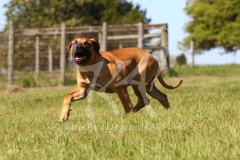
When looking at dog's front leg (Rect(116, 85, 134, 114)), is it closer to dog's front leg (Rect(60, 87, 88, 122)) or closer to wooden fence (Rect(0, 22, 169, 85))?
dog's front leg (Rect(60, 87, 88, 122))

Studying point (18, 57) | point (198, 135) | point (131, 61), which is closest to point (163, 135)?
point (198, 135)

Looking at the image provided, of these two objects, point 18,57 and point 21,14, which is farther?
point 21,14

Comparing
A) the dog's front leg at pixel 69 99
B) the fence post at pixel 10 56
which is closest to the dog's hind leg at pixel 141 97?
the dog's front leg at pixel 69 99

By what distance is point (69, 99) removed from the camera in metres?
7.25

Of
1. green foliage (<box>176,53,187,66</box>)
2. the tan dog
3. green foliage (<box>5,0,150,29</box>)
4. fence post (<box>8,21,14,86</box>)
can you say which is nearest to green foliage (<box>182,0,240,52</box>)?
green foliage (<box>176,53,187,66</box>)

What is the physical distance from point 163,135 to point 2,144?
1.60 m

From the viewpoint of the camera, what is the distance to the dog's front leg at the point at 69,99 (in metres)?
6.96

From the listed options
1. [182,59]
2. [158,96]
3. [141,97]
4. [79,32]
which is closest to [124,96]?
[141,97]

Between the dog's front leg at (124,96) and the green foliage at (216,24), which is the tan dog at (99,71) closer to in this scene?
the dog's front leg at (124,96)

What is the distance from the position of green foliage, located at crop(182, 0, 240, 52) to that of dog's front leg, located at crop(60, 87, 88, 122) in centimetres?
3805

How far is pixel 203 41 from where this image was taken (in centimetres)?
4772

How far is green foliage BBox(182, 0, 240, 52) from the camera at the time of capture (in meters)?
44.7

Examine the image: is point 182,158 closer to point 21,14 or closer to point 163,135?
point 163,135

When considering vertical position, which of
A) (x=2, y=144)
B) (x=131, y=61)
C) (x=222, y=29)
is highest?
(x=222, y=29)
